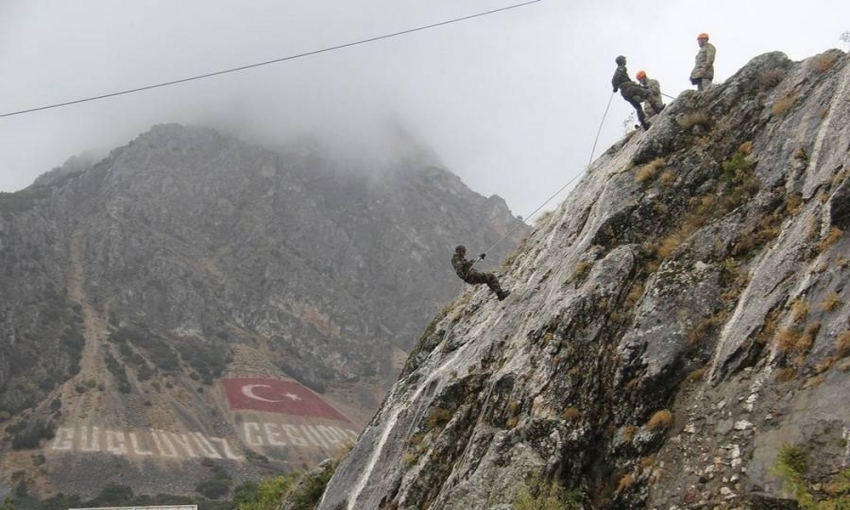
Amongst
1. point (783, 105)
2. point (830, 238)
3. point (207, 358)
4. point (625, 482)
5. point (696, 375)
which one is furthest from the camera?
point (207, 358)

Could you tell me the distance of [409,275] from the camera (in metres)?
178

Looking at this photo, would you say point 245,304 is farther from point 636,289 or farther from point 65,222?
point 636,289

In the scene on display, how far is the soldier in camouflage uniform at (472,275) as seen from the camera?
17172 mm

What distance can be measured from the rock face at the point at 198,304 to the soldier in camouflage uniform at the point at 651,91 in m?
84.5

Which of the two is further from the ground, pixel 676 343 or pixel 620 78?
pixel 620 78

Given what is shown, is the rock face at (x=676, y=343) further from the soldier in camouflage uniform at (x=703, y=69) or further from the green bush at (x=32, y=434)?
the green bush at (x=32, y=434)

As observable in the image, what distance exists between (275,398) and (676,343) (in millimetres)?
118026

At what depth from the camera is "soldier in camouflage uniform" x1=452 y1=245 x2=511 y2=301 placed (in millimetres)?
17172

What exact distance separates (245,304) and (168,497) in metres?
69.9

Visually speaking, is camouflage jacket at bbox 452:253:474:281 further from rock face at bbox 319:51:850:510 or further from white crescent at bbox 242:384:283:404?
white crescent at bbox 242:384:283:404

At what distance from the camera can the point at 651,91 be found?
18.3m

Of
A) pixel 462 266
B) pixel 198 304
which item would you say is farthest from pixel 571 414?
pixel 198 304

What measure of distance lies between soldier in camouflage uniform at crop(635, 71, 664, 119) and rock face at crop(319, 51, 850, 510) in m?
2.49

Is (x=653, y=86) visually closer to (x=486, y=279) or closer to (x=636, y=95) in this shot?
(x=636, y=95)
